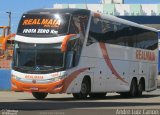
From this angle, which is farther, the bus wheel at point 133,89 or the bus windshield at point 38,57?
the bus wheel at point 133,89

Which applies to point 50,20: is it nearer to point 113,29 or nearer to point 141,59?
point 113,29

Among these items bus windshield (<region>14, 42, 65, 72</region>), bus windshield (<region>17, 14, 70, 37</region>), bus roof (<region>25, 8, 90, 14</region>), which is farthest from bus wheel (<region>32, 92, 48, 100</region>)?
bus roof (<region>25, 8, 90, 14</region>)

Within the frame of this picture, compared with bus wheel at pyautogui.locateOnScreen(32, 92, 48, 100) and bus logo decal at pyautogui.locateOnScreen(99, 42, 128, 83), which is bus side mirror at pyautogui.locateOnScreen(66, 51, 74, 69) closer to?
bus logo decal at pyautogui.locateOnScreen(99, 42, 128, 83)

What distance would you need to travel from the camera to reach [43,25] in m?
23.8

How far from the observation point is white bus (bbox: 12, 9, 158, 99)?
23.2 m

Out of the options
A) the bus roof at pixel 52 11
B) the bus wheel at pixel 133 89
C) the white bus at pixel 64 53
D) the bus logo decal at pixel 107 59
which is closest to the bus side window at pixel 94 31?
the white bus at pixel 64 53

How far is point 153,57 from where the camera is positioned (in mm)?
32812

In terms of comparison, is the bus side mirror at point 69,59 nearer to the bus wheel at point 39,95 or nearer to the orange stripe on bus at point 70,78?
the orange stripe on bus at point 70,78

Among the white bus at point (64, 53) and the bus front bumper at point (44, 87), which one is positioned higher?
the white bus at point (64, 53)

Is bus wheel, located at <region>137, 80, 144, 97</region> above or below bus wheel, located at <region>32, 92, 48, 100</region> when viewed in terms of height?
below

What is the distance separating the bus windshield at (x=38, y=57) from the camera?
Result: 23.2m

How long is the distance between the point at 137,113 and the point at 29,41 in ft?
27.5

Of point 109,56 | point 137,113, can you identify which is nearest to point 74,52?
point 109,56

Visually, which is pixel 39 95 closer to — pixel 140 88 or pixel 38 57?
pixel 38 57
